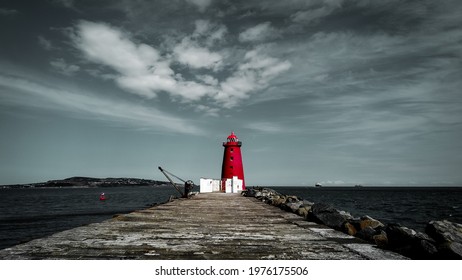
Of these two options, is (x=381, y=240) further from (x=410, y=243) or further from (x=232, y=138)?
(x=232, y=138)

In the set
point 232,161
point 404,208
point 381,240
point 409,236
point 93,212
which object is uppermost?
point 232,161

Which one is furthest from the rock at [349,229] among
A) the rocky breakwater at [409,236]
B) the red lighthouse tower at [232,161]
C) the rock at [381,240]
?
the red lighthouse tower at [232,161]

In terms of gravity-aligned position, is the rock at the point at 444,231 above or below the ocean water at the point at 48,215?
above

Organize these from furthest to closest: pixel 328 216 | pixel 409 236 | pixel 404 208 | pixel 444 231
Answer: pixel 404 208 < pixel 328 216 < pixel 444 231 < pixel 409 236

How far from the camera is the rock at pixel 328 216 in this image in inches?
238

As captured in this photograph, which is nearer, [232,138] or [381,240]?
[381,240]

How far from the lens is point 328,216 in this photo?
20.9 ft

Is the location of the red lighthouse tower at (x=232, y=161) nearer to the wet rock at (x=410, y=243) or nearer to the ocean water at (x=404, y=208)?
the ocean water at (x=404, y=208)

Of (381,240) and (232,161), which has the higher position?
(232,161)

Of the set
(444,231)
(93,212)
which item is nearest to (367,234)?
(444,231)
